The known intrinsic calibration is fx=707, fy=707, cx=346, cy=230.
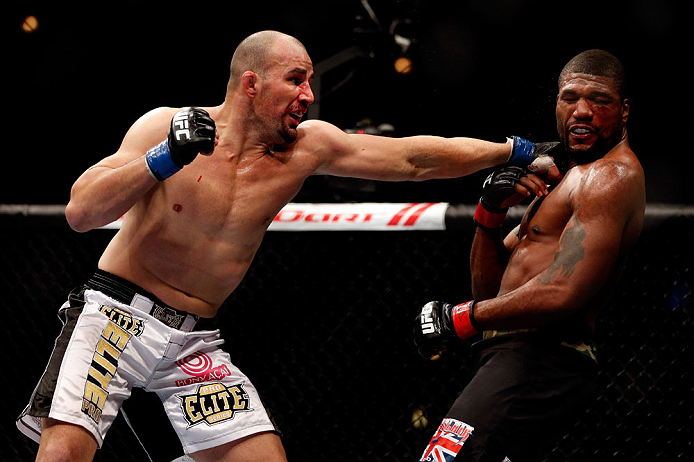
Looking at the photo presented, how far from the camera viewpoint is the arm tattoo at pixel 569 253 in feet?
5.27

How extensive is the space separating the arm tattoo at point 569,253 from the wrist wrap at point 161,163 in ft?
3.03

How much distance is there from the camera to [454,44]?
3.99m

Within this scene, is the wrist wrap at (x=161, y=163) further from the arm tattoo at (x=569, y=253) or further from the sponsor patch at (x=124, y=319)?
the arm tattoo at (x=569, y=253)

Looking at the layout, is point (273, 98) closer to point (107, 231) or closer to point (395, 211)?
point (395, 211)

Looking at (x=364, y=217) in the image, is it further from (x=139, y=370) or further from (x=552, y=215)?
(x=139, y=370)

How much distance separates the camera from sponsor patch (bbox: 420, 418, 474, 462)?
5.28ft

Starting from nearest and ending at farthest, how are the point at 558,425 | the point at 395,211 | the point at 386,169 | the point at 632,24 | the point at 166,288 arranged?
the point at 558,425
the point at 166,288
the point at 386,169
the point at 395,211
the point at 632,24

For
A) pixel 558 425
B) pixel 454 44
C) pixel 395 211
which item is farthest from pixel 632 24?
pixel 558 425

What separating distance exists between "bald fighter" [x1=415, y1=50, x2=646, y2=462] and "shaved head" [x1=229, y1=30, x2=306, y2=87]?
79cm

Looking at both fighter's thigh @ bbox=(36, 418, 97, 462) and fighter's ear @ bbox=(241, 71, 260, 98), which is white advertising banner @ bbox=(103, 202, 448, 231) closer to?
fighter's ear @ bbox=(241, 71, 260, 98)

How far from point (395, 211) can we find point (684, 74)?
2455mm

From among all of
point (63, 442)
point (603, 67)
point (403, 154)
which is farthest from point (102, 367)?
point (603, 67)

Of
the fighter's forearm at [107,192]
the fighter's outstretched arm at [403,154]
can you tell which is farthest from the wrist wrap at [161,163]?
the fighter's outstretched arm at [403,154]

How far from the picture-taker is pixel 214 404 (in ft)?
6.47
